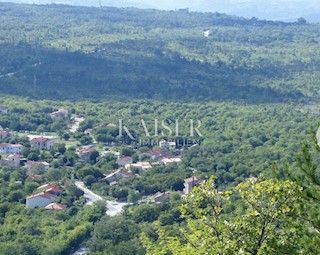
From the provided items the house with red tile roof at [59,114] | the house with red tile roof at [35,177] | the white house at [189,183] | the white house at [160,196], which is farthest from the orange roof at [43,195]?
the house with red tile roof at [59,114]

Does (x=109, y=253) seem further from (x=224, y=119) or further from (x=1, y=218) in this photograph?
(x=224, y=119)

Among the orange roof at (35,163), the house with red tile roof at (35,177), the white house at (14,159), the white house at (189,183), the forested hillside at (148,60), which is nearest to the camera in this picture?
the white house at (189,183)

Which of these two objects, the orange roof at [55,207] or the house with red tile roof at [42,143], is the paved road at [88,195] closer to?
the orange roof at [55,207]

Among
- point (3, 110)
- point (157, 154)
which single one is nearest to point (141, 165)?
point (157, 154)

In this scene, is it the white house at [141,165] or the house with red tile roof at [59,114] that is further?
the house with red tile roof at [59,114]

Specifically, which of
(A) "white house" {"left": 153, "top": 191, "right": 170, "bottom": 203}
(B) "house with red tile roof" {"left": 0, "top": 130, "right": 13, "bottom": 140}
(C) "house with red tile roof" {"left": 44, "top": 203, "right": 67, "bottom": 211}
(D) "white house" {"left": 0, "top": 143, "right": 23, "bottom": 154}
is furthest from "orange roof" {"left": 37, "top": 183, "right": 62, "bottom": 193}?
(B) "house with red tile roof" {"left": 0, "top": 130, "right": 13, "bottom": 140}
